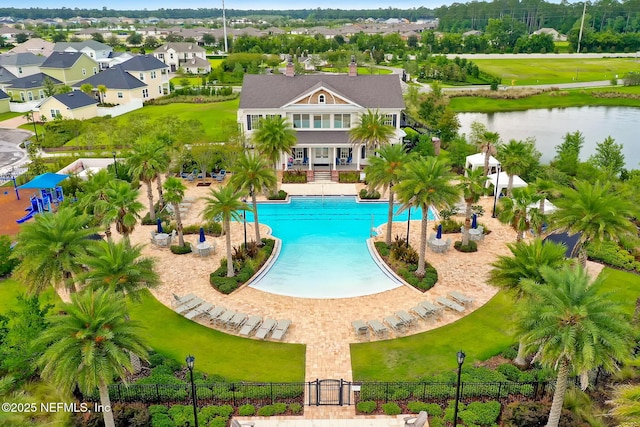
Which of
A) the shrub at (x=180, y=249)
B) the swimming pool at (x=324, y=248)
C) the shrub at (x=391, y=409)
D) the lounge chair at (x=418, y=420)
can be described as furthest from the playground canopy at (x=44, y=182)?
the lounge chair at (x=418, y=420)

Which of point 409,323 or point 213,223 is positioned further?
point 213,223

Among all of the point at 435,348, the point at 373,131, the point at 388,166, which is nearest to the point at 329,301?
the point at 435,348

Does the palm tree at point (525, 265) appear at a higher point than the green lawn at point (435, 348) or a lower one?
higher

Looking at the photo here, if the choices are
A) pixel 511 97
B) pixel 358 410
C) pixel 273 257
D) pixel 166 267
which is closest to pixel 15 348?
pixel 166 267

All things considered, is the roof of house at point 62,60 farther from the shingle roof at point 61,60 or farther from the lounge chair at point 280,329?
the lounge chair at point 280,329

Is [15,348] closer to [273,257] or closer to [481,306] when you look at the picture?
[273,257]
